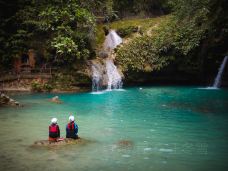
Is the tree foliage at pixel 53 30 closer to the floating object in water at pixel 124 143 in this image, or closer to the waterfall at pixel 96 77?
the waterfall at pixel 96 77

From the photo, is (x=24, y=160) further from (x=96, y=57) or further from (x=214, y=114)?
(x=96, y=57)

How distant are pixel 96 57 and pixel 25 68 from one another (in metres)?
7.14

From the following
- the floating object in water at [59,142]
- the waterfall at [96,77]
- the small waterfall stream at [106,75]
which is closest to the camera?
the floating object in water at [59,142]

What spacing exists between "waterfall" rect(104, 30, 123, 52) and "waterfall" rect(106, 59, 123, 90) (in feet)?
8.19

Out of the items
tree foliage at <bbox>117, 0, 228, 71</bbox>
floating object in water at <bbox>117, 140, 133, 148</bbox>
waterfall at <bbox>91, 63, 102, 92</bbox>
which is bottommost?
floating object in water at <bbox>117, 140, 133, 148</bbox>

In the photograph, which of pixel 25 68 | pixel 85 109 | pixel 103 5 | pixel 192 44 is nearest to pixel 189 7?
pixel 192 44

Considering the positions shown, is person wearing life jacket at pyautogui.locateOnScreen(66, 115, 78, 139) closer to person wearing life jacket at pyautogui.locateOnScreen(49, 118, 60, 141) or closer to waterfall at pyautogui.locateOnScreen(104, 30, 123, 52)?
person wearing life jacket at pyautogui.locateOnScreen(49, 118, 60, 141)

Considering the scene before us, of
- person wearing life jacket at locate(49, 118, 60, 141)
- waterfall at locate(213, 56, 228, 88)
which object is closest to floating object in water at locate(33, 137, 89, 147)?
person wearing life jacket at locate(49, 118, 60, 141)

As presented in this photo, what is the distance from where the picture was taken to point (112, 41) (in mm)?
38656

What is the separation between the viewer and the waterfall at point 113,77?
117 feet

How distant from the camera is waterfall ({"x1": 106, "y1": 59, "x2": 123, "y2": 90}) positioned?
3553 cm

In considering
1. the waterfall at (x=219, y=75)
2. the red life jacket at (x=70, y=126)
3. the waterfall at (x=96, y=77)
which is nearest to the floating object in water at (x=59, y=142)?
the red life jacket at (x=70, y=126)

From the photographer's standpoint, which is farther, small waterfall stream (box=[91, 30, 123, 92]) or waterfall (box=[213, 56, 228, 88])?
waterfall (box=[213, 56, 228, 88])

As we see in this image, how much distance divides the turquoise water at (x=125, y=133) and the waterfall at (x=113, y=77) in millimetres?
6167
